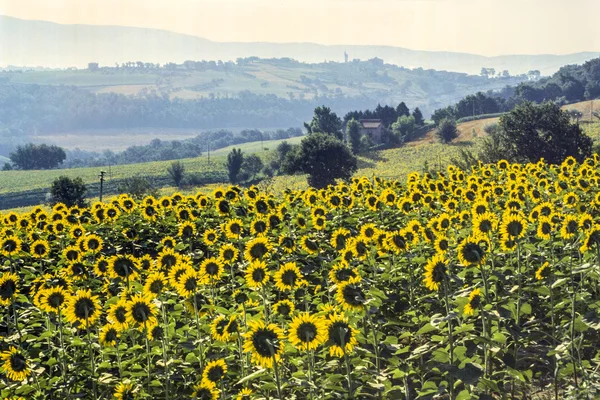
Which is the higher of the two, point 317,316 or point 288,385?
point 317,316

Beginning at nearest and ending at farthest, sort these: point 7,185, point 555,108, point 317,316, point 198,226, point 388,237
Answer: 1. point 317,316
2. point 388,237
3. point 198,226
4. point 555,108
5. point 7,185

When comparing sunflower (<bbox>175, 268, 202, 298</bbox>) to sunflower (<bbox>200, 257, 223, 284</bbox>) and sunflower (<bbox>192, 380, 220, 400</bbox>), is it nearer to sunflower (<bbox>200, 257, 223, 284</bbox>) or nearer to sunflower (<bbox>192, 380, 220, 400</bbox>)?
sunflower (<bbox>200, 257, 223, 284</bbox>)

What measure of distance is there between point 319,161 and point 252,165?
59.2 meters

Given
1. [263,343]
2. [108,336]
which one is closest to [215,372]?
[263,343]

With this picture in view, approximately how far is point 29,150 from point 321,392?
208m

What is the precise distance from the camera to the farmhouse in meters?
147

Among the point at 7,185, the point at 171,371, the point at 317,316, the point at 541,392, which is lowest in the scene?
the point at 7,185

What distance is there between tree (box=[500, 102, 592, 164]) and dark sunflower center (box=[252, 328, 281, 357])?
49.4 metres

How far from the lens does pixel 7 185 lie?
147 m

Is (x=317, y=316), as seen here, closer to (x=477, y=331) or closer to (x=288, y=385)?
(x=288, y=385)

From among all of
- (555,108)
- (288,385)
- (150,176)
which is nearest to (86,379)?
(288,385)

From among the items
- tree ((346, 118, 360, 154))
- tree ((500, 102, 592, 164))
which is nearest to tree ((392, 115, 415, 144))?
tree ((346, 118, 360, 154))

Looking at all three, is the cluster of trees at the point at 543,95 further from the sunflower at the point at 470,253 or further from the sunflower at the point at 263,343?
the sunflower at the point at 263,343

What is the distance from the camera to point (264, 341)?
5.79m
